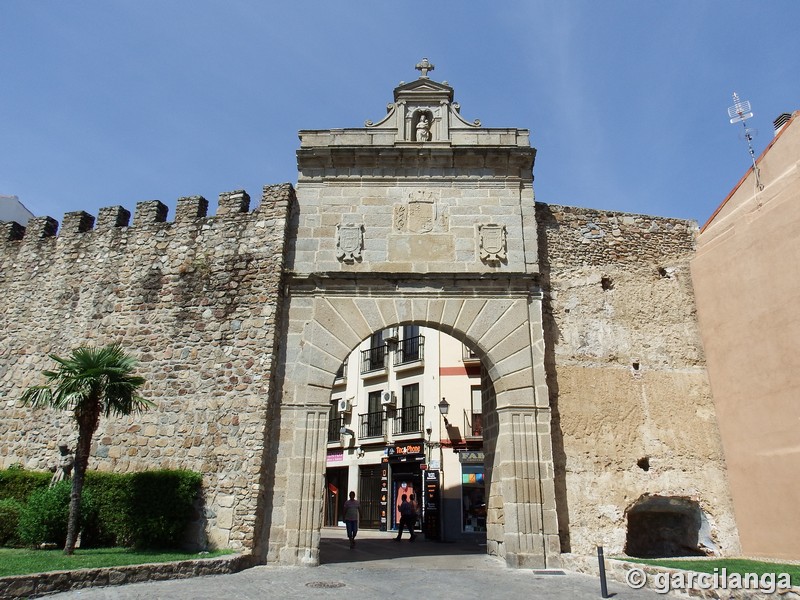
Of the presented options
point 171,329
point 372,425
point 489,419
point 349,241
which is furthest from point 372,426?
point 349,241

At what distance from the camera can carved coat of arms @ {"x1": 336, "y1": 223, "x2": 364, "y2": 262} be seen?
32.3 feet

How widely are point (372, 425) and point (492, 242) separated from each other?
41.0ft

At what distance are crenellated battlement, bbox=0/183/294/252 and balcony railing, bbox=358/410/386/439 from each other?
11609 millimetres

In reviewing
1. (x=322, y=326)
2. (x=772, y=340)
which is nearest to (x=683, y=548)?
(x=772, y=340)

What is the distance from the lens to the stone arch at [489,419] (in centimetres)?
837

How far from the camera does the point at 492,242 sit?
985cm

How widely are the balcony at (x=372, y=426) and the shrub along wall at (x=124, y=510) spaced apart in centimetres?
1187

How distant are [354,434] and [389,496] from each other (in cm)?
302

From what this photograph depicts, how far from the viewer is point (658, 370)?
32.7 feet

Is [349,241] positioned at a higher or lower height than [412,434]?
higher

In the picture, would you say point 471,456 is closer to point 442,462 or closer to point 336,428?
point 442,462

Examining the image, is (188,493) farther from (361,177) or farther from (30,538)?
(361,177)

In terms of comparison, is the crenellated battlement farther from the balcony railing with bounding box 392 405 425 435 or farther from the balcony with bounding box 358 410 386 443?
the balcony with bounding box 358 410 386 443

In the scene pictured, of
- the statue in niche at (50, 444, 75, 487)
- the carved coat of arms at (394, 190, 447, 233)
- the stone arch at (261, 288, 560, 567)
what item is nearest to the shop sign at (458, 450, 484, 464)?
the stone arch at (261, 288, 560, 567)
